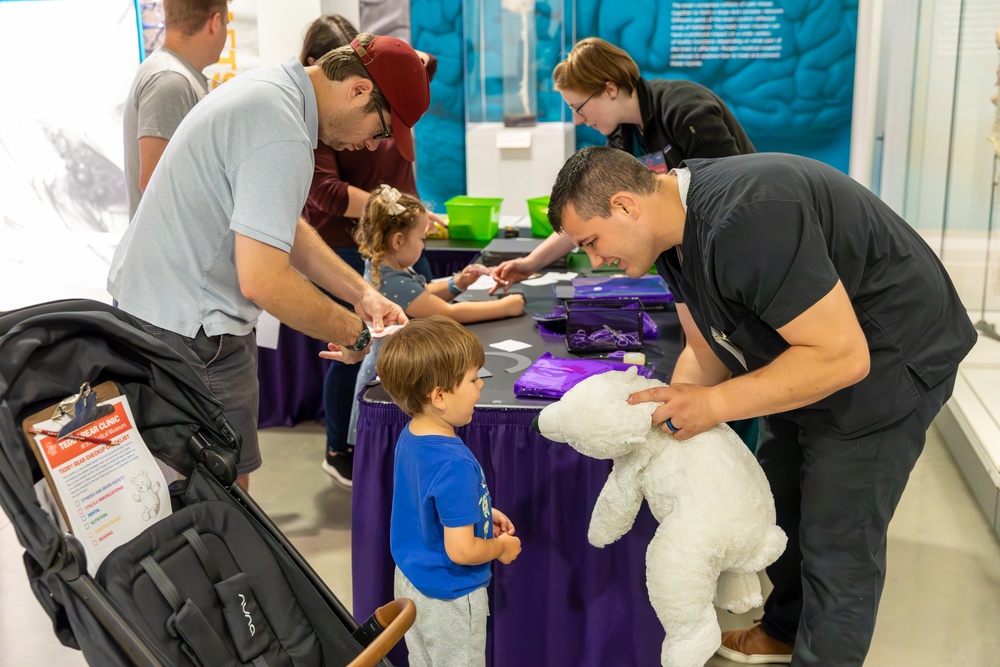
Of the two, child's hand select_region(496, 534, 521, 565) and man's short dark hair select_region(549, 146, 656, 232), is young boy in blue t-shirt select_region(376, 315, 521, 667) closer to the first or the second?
child's hand select_region(496, 534, 521, 565)

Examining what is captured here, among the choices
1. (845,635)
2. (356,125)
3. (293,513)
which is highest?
(356,125)

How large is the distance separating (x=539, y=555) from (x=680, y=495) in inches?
20.3

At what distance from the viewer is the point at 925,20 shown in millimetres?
4941

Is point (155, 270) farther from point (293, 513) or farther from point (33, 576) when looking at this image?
point (293, 513)

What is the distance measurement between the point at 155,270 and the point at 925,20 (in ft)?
14.5

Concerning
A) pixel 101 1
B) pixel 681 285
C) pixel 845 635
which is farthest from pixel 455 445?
pixel 101 1

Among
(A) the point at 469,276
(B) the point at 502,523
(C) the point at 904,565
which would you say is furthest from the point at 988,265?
(B) the point at 502,523

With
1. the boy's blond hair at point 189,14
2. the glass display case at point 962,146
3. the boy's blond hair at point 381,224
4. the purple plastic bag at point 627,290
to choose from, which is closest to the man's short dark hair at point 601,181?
the purple plastic bag at point 627,290

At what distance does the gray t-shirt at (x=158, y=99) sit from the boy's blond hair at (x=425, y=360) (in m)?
1.17

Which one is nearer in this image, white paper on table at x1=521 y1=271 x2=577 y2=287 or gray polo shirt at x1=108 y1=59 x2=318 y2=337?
gray polo shirt at x1=108 y1=59 x2=318 y2=337

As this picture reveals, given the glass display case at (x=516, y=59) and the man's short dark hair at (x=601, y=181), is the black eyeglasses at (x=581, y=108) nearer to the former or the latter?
the man's short dark hair at (x=601, y=181)

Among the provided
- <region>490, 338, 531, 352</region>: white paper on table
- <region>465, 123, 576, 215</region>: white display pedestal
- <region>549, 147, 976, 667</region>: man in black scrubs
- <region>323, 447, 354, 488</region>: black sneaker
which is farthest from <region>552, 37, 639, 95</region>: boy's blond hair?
<region>465, 123, 576, 215</region>: white display pedestal

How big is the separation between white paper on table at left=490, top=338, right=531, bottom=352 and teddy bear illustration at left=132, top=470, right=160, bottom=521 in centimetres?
117

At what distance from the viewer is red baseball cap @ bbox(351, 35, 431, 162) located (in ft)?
6.42
